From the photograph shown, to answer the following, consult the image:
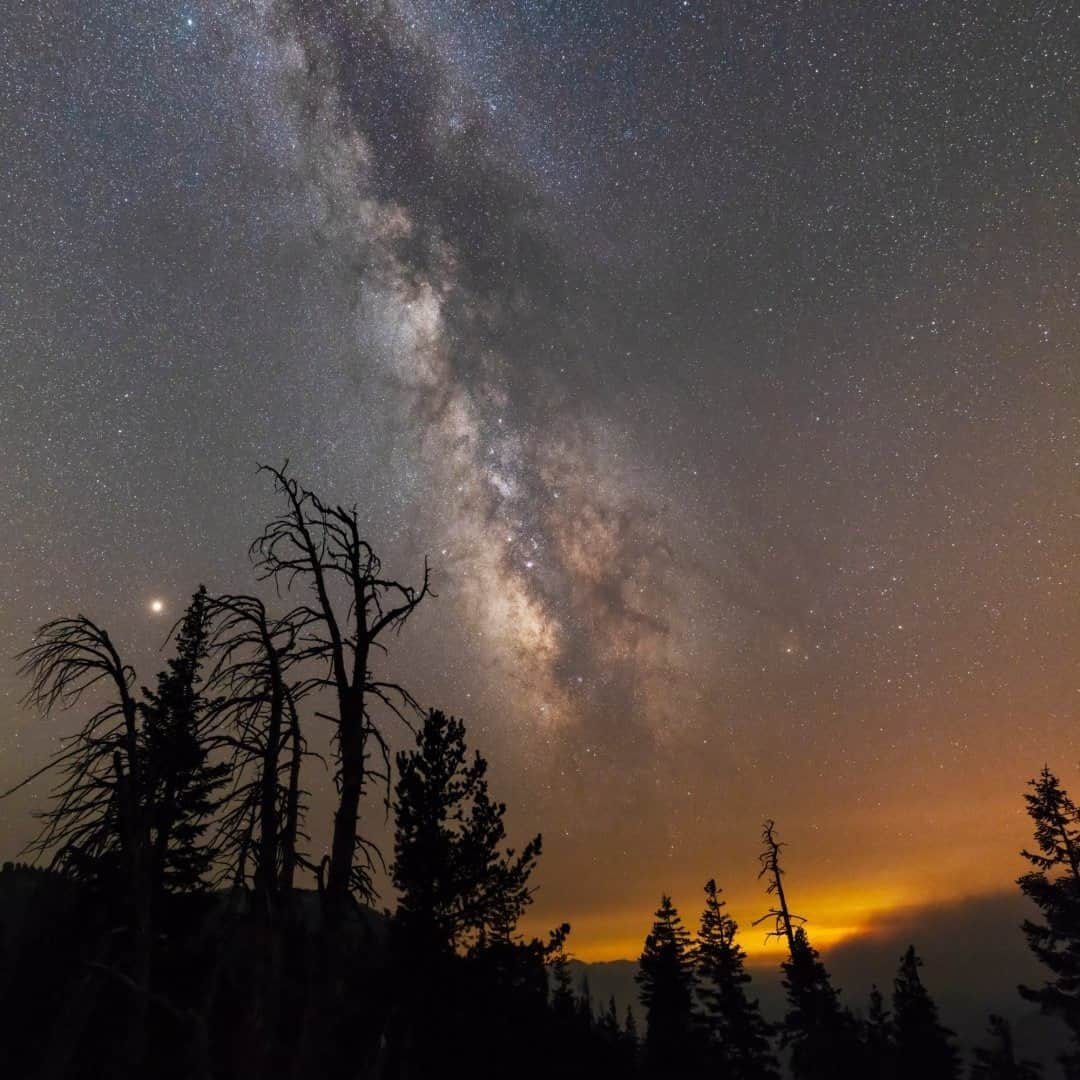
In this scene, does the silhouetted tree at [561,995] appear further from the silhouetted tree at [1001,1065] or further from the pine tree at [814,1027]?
the silhouetted tree at [1001,1065]

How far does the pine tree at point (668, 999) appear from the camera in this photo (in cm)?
4447

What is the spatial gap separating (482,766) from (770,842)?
845 inches

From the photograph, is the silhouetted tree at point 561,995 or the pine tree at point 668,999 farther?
the pine tree at point 668,999

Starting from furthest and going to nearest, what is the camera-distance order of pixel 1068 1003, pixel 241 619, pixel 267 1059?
pixel 1068 1003 → pixel 241 619 → pixel 267 1059

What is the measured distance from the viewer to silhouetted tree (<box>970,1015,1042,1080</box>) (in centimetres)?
5219

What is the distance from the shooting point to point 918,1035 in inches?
1855

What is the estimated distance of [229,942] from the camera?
5988 millimetres

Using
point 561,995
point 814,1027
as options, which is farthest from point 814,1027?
point 561,995

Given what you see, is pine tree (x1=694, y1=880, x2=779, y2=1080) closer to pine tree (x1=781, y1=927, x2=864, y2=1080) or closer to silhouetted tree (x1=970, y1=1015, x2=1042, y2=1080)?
pine tree (x1=781, y1=927, x2=864, y2=1080)

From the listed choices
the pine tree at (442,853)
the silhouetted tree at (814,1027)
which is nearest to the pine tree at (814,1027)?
the silhouetted tree at (814,1027)

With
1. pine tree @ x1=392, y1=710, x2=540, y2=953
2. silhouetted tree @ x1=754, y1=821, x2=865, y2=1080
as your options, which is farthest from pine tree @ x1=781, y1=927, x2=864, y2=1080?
pine tree @ x1=392, y1=710, x2=540, y2=953

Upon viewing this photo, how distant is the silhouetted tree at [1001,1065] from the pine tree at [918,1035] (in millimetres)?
5313

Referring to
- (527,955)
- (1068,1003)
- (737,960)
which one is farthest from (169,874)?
(737,960)

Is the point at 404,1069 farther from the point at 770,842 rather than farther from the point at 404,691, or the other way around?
the point at 770,842
